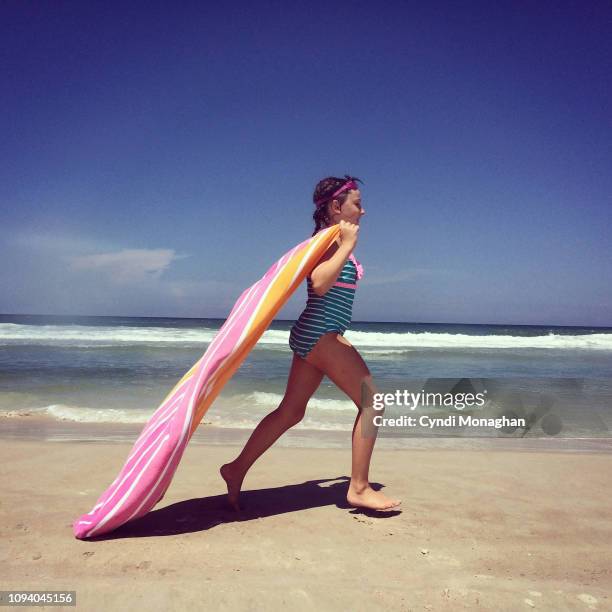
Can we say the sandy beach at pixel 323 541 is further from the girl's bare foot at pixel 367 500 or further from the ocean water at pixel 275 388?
the ocean water at pixel 275 388

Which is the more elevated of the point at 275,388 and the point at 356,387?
the point at 356,387

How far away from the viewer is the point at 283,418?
9.32 ft

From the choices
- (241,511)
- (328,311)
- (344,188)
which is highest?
(344,188)

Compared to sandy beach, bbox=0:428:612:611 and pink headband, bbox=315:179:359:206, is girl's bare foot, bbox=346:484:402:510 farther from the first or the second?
pink headband, bbox=315:179:359:206

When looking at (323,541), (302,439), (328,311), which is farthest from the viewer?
(302,439)

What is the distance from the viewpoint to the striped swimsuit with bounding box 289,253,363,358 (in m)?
2.71

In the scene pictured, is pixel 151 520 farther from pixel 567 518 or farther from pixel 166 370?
pixel 166 370

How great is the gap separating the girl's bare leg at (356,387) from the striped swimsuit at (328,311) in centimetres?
4

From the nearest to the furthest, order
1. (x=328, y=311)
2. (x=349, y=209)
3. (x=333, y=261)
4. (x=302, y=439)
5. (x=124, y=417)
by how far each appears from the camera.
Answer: (x=333, y=261) → (x=328, y=311) → (x=349, y=209) → (x=302, y=439) → (x=124, y=417)

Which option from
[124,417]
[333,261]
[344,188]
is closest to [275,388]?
[124,417]

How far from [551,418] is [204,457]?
5.10 m

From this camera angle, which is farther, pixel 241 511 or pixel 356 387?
pixel 241 511

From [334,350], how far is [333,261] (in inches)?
18.3

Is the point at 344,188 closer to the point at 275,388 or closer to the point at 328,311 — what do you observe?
the point at 328,311
